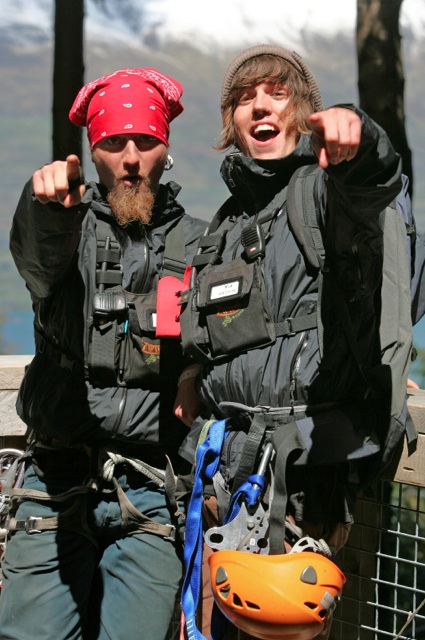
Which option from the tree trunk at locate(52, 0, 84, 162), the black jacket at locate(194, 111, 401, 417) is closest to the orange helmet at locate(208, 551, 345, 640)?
the black jacket at locate(194, 111, 401, 417)

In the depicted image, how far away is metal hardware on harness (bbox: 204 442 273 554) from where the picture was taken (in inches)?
112

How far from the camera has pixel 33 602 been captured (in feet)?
11.1

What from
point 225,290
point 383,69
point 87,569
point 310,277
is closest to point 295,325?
point 310,277

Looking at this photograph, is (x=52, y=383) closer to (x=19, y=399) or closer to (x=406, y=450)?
(x=19, y=399)

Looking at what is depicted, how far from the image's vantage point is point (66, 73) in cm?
669

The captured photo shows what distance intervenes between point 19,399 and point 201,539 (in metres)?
0.95

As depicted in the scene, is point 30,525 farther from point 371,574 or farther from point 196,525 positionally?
point 371,574

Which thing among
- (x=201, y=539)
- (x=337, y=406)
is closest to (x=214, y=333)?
(x=337, y=406)

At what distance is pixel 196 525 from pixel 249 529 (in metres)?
0.30

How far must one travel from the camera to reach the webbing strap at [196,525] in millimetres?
3018

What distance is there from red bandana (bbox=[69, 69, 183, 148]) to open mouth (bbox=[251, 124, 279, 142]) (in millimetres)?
549

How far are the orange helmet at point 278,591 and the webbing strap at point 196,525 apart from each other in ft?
0.99

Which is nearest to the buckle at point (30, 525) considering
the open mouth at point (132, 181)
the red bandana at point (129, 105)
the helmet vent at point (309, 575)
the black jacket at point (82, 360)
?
the black jacket at point (82, 360)

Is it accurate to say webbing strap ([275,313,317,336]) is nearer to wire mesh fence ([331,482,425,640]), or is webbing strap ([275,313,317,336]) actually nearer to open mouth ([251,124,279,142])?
open mouth ([251,124,279,142])
